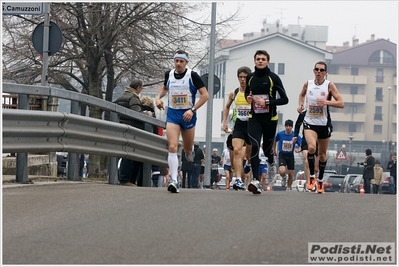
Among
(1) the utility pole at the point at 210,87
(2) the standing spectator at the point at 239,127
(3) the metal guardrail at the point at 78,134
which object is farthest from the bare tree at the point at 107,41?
(2) the standing spectator at the point at 239,127

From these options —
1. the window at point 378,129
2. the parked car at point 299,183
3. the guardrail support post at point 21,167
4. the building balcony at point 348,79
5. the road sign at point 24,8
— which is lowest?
the parked car at point 299,183

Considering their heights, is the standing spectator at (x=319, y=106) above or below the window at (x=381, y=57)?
below

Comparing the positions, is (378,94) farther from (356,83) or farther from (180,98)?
(180,98)

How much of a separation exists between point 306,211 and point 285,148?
10.6 meters

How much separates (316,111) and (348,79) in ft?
402

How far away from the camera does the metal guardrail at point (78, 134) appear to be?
1191 centimetres

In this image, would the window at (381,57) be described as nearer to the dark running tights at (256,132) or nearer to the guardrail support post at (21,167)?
the dark running tights at (256,132)

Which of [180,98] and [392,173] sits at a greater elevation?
[180,98]

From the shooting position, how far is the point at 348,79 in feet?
442

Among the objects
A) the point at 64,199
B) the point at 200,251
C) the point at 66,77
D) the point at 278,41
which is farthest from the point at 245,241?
the point at 278,41

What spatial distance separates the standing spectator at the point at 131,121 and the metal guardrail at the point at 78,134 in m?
0.18

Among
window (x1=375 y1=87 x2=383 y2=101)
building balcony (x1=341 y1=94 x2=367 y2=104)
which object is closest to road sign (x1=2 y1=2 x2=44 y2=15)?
building balcony (x1=341 y1=94 x2=367 y2=104)

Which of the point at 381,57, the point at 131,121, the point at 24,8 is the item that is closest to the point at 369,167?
the point at 131,121

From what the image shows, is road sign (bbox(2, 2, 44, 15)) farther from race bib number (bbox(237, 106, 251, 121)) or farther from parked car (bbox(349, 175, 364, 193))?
parked car (bbox(349, 175, 364, 193))
